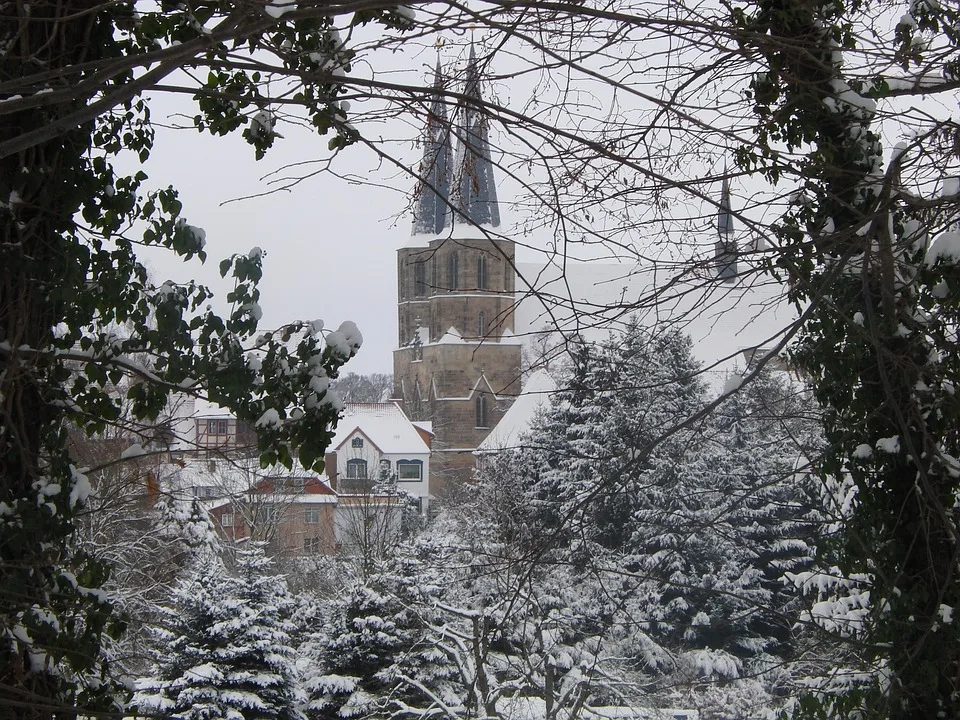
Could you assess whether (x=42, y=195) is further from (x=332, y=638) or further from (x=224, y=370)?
(x=332, y=638)

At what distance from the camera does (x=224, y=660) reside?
460 inches

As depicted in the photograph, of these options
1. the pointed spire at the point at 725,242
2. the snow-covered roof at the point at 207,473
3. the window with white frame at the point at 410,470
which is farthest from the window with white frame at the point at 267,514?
the pointed spire at the point at 725,242

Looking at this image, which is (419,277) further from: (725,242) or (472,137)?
(472,137)

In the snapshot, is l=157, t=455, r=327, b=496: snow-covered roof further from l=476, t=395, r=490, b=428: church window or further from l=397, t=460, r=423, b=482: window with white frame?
l=476, t=395, r=490, b=428: church window

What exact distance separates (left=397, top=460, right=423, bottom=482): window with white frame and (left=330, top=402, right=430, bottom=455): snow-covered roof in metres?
0.49

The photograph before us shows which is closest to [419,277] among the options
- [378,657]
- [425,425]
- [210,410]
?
[425,425]

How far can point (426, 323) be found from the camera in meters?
55.7

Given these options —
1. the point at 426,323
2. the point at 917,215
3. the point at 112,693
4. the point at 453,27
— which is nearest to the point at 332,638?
the point at 112,693

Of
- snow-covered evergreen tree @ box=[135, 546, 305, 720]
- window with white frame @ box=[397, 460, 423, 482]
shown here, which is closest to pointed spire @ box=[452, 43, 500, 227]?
snow-covered evergreen tree @ box=[135, 546, 305, 720]

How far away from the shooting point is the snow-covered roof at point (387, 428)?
4447 cm

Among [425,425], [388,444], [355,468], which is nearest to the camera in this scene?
[355,468]

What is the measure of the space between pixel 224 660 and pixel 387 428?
3348 centimetres

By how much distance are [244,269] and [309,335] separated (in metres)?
0.38

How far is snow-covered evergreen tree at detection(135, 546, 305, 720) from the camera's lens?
1134cm
